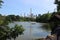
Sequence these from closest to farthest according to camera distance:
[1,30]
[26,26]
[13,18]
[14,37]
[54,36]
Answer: [54,36]
[1,30]
[13,18]
[14,37]
[26,26]

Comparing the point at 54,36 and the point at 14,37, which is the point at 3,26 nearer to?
the point at 14,37

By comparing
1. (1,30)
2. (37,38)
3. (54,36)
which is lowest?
(37,38)

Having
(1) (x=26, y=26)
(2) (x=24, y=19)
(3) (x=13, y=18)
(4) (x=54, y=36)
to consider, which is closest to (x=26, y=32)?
(1) (x=26, y=26)

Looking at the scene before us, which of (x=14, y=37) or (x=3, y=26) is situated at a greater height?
(x=3, y=26)

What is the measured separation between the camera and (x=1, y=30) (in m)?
4.87

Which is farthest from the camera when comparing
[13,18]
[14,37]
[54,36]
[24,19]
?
[14,37]

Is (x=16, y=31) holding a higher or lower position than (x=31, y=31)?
higher

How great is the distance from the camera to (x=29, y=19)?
606cm

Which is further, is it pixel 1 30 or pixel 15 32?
pixel 15 32

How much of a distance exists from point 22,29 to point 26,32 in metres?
0.61

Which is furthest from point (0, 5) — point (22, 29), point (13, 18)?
point (22, 29)

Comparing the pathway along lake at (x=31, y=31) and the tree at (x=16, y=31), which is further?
the pathway along lake at (x=31, y=31)

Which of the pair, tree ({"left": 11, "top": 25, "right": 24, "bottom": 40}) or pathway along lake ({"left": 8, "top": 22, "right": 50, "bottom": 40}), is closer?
tree ({"left": 11, "top": 25, "right": 24, "bottom": 40})

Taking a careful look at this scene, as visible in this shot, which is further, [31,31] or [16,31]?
[31,31]
